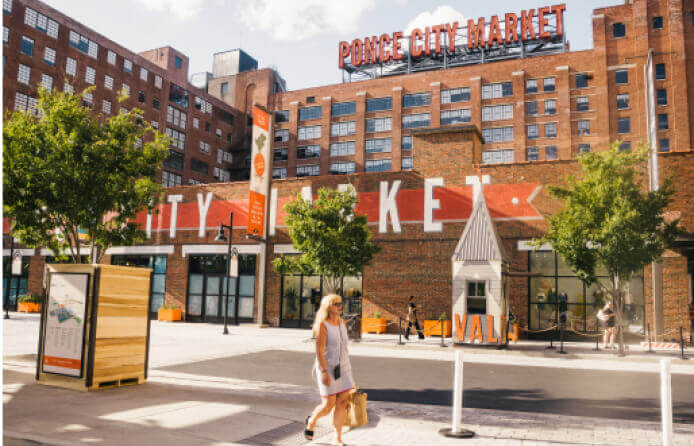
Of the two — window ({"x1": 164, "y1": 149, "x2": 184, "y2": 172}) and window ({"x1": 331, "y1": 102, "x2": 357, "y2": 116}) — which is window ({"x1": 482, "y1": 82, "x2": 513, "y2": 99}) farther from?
window ({"x1": 164, "y1": 149, "x2": 184, "y2": 172})

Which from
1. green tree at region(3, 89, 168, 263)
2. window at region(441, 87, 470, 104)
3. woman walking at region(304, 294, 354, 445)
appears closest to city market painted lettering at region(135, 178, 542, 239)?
green tree at region(3, 89, 168, 263)

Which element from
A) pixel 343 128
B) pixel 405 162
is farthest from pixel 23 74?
pixel 405 162

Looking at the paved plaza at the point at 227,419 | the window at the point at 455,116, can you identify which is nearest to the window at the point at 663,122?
the window at the point at 455,116

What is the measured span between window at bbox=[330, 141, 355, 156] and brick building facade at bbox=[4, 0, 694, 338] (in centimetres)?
376

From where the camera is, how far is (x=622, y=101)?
52.2 m

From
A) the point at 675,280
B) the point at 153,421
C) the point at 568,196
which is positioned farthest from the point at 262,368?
the point at 675,280

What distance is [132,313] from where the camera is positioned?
9977 millimetres

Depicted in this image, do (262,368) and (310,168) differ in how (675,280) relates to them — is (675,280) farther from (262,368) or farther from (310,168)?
(310,168)

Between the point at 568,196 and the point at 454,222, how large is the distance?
6.35m

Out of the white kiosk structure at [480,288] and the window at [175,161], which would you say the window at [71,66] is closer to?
the window at [175,161]

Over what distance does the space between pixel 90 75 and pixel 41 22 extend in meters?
6.74

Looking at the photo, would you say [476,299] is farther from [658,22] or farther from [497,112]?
[658,22]

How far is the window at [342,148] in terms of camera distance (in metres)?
61.8

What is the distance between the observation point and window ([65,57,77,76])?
5441 centimetres
